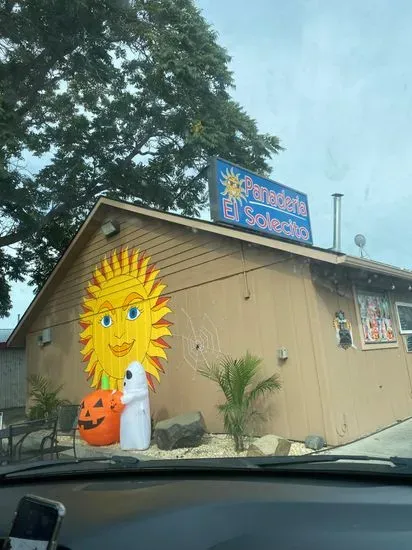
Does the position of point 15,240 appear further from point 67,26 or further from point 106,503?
point 106,503

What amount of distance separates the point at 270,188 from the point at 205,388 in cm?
411

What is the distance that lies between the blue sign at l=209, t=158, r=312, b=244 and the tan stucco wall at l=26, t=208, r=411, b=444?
0.63 meters

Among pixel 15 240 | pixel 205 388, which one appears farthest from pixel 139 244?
pixel 15 240

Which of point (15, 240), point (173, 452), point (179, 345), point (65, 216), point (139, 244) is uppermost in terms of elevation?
point (65, 216)

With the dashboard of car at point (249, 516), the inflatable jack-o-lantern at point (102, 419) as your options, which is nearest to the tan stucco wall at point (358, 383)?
the inflatable jack-o-lantern at point (102, 419)

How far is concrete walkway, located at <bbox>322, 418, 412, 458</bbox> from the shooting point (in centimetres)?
685

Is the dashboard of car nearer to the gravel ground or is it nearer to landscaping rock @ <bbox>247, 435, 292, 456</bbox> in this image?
landscaping rock @ <bbox>247, 435, 292, 456</bbox>

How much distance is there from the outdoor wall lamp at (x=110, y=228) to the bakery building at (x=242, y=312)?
24mm

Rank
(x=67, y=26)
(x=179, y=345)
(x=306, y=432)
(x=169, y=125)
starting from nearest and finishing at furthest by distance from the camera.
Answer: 1. (x=306, y=432)
2. (x=179, y=345)
3. (x=67, y=26)
4. (x=169, y=125)

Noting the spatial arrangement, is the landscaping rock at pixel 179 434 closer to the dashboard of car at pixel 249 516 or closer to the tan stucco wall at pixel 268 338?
the tan stucco wall at pixel 268 338

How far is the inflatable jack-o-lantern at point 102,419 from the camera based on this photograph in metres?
8.94

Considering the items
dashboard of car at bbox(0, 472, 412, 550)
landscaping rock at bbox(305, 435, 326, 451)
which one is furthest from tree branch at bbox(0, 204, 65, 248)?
dashboard of car at bbox(0, 472, 412, 550)

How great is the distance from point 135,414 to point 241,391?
6.14ft

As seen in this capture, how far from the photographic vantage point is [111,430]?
897 cm
